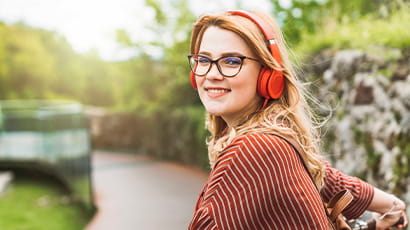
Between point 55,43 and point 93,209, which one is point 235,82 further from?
point 55,43

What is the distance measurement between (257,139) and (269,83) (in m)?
0.26

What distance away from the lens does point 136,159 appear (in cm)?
1470

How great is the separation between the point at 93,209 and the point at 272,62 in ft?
23.0

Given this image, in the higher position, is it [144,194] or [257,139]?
[257,139]

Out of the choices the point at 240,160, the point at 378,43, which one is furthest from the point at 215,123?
the point at 378,43

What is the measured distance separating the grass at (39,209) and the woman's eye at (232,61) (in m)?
6.30

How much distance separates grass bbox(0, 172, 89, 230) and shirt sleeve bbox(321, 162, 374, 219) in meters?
6.07

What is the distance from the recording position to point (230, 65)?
4.93ft

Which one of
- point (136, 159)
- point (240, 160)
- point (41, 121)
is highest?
point (240, 160)

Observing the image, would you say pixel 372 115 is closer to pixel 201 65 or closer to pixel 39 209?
pixel 201 65

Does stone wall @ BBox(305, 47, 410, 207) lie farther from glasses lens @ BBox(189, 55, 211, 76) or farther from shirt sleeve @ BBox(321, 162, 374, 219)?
glasses lens @ BBox(189, 55, 211, 76)

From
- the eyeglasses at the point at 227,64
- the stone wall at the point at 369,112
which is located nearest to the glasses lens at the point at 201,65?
the eyeglasses at the point at 227,64

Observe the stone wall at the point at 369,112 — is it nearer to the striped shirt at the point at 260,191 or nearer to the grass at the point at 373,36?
the grass at the point at 373,36

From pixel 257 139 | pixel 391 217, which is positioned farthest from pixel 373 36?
pixel 257 139
